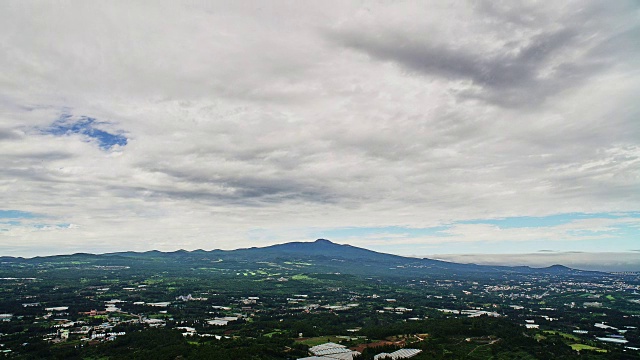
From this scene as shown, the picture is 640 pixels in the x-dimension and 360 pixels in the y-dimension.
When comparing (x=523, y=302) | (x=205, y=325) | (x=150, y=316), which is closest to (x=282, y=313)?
(x=205, y=325)

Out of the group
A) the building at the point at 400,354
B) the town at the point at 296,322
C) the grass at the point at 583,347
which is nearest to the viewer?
the building at the point at 400,354

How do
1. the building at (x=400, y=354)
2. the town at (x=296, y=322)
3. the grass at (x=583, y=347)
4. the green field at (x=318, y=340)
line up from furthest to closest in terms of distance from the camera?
the green field at (x=318, y=340) < the grass at (x=583, y=347) < the town at (x=296, y=322) < the building at (x=400, y=354)

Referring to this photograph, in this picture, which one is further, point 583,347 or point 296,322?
point 296,322

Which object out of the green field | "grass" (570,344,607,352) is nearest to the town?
the green field

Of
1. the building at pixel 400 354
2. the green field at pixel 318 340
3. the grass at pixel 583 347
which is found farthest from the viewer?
the green field at pixel 318 340

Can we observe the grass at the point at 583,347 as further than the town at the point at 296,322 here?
Yes

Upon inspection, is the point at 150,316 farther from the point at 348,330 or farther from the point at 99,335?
the point at 348,330

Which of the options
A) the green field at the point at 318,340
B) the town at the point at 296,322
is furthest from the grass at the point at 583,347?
the green field at the point at 318,340

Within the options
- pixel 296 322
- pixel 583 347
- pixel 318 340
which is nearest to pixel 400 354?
pixel 318 340

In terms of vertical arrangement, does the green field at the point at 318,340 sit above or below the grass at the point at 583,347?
below

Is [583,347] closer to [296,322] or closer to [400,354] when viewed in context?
[400,354]

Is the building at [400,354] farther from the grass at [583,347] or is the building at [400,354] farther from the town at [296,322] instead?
the grass at [583,347]
